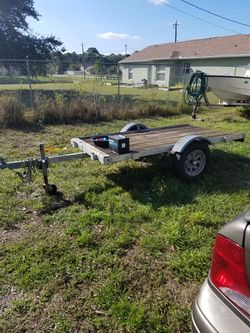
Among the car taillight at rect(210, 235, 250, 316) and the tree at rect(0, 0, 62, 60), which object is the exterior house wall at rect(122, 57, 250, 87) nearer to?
the tree at rect(0, 0, 62, 60)

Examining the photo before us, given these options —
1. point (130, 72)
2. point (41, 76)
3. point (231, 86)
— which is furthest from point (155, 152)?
point (130, 72)

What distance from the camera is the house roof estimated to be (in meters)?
24.2

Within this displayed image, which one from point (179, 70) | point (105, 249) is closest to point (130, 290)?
point (105, 249)

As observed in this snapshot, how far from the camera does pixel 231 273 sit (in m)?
1.57

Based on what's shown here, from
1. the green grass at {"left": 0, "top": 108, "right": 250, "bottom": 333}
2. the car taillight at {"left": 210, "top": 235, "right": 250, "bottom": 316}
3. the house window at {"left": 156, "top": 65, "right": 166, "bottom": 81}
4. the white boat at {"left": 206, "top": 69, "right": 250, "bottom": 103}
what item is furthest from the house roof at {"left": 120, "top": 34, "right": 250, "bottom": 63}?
the car taillight at {"left": 210, "top": 235, "right": 250, "bottom": 316}

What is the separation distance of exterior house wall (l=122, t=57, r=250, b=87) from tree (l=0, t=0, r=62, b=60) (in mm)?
8601

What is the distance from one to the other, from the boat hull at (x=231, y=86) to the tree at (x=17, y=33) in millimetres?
13932

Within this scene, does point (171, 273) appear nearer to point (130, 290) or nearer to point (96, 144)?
point (130, 290)

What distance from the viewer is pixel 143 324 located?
2258 millimetres

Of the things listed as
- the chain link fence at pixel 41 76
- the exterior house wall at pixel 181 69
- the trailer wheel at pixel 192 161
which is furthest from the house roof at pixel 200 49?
the trailer wheel at pixel 192 161

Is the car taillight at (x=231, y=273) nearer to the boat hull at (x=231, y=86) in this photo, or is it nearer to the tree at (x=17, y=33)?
the boat hull at (x=231, y=86)

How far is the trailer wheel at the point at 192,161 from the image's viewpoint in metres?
4.64

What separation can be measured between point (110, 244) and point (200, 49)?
95.0 feet

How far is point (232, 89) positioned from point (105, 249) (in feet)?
34.4
